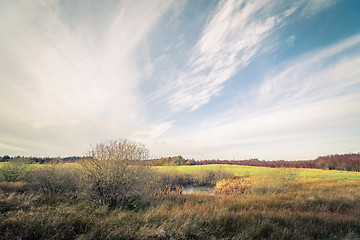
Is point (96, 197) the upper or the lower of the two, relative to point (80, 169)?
lower

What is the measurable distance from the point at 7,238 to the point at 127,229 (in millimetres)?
2540

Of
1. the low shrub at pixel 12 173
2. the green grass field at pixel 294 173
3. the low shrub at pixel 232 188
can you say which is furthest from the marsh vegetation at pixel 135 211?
the green grass field at pixel 294 173

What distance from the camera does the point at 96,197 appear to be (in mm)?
9141

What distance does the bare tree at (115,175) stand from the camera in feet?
29.9

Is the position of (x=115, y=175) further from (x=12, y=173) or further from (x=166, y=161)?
(x=166, y=161)

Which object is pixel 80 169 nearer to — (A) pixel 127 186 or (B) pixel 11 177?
(A) pixel 127 186

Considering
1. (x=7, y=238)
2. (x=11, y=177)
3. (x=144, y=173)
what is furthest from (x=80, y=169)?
(x=11, y=177)

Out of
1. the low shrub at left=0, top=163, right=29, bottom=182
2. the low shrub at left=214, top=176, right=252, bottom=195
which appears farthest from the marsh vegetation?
the low shrub at left=214, top=176, right=252, bottom=195

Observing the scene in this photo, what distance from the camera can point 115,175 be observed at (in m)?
9.22

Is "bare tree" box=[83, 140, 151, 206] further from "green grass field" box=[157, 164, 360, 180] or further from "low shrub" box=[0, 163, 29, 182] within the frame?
"green grass field" box=[157, 164, 360, 180]

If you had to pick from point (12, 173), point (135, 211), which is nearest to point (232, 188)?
point (135, 211)

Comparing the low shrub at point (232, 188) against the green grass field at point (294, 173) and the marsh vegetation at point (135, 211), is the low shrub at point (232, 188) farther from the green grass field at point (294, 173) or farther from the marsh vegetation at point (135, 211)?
the green grass field at point (294, 173)

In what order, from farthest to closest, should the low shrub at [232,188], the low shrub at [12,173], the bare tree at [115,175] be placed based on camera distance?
the low shrub at [232,188] → the low shrub at [12,173] → the bare tree at [115,175]

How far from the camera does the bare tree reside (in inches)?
359
